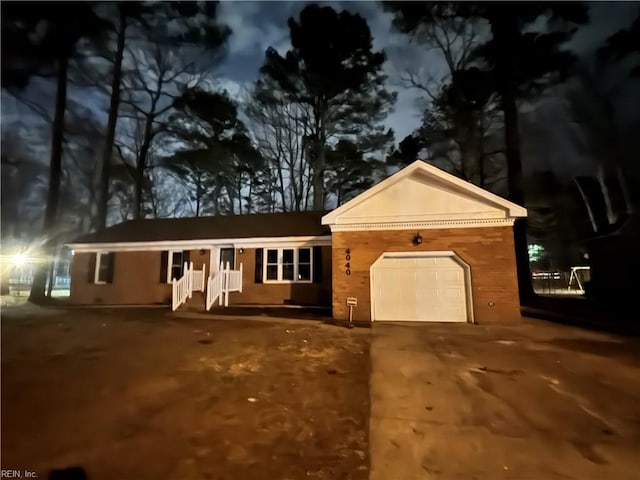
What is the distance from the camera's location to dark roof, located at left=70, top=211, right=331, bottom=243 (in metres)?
13.0

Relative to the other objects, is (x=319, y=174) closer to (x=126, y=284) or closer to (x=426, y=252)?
(x=126, y=284)

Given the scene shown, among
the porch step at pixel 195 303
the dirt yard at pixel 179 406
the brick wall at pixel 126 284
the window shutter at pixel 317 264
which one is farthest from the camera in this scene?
the brick wall at pixel 126 284

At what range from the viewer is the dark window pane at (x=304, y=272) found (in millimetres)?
12352

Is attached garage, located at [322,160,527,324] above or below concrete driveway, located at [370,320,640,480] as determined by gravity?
above

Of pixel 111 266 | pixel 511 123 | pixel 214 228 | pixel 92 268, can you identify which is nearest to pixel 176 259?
pixel 214 228

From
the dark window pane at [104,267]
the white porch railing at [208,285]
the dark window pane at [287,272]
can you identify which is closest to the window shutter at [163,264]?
the white porch railing at [208,285]

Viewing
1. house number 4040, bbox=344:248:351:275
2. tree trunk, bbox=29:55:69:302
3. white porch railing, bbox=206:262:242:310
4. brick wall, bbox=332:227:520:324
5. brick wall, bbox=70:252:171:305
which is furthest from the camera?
brick wall, bbox=70:252:171:305

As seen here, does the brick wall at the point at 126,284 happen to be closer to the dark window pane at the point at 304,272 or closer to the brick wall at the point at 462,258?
the dark window pane at the point at 304,272

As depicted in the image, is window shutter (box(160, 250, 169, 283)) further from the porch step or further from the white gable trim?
the white gable trim

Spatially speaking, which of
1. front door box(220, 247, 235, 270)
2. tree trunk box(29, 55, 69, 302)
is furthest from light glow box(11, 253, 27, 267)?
front door box(220, 247, 235, 270)

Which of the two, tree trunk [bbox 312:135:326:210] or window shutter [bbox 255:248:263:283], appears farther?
tree trunk [bbox 312:135:326:210]

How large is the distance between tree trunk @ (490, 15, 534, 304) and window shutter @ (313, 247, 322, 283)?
1034 cm

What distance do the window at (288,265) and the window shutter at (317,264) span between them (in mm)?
163

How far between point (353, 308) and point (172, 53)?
28.0 feet
